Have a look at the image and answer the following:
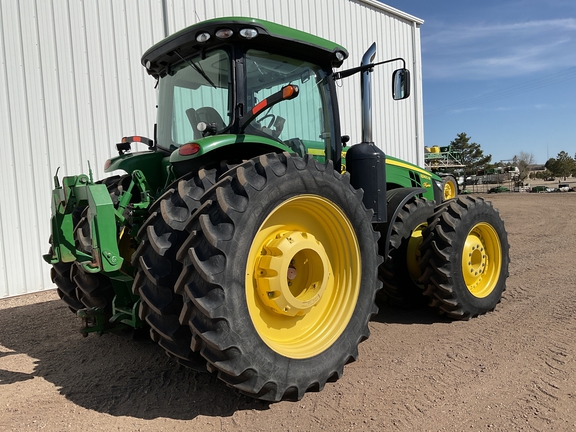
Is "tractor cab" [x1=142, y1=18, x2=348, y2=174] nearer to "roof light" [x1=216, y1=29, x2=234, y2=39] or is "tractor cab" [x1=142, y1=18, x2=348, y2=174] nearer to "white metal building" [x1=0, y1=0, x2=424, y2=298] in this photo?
"roof light" [x1=216, y1=29, x2=234, y2=39]

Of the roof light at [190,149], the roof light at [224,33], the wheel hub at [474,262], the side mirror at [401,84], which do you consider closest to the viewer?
the roof light at [190,149]

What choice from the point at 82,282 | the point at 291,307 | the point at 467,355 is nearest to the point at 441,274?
the point at 467,355

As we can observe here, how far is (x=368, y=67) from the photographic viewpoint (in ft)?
12.8

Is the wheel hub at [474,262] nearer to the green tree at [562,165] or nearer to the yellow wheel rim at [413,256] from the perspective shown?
the yellow wheel rim at [413,256]

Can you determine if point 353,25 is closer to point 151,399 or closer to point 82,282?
point 82,282

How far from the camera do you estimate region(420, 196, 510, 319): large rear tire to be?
4.22 metres

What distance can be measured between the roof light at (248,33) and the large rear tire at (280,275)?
889mm

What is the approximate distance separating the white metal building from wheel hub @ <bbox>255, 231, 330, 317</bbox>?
14.6ft

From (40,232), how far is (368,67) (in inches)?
212

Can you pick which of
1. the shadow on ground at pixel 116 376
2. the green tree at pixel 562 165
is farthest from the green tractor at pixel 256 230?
the green tree at pixel 562 165

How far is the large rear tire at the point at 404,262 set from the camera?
15.0ft

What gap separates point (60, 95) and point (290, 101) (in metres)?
4.74

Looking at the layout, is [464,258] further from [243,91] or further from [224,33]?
[224,33]

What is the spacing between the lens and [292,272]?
3238mm
